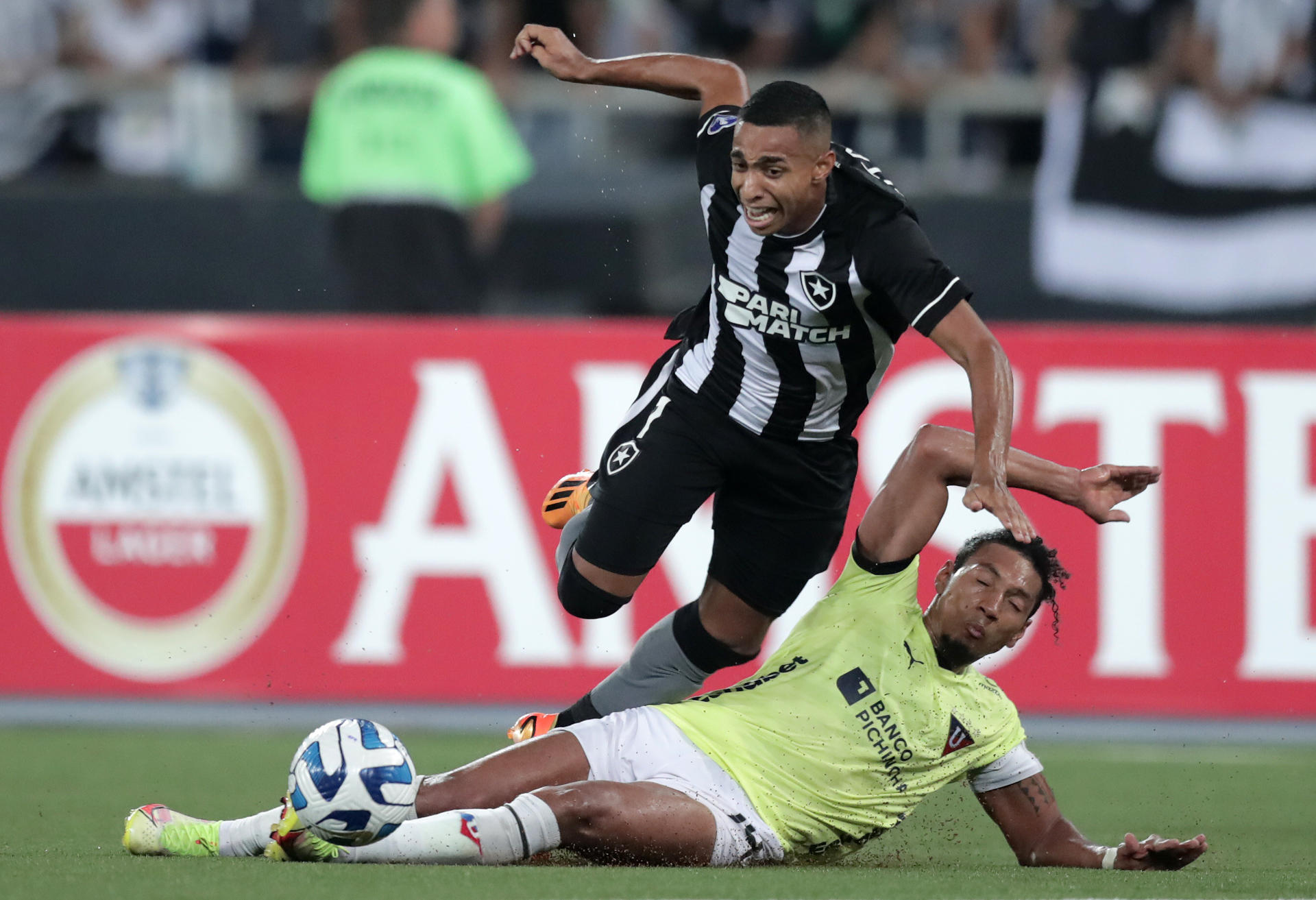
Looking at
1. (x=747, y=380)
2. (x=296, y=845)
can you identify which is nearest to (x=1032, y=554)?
(x=747, y=380)

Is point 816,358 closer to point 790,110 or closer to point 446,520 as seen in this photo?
point 790,110

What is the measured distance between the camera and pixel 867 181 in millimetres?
5457

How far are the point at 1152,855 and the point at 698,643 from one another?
157cm

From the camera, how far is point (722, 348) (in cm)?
593

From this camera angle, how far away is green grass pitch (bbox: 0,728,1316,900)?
15.2ft

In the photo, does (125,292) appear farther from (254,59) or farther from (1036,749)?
(1036,749)

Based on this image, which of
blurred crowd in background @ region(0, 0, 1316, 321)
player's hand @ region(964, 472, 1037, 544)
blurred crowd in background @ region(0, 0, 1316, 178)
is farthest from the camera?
blurred crowd in background @ region(0, 0, 1316, 178)

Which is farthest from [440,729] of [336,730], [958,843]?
[336,730]

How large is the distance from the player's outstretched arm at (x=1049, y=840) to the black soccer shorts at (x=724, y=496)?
104 cm

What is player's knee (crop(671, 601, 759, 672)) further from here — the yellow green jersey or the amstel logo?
the amstel logo

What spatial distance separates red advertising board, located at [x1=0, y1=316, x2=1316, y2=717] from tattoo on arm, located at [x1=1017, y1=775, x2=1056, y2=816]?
325cm

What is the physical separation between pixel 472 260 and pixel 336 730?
16.3 ft

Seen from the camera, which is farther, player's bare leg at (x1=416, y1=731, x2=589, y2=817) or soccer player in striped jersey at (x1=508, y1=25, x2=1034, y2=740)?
soccer player in striped jersey at (x1=508, y1=25, x2=1034, y2=740)

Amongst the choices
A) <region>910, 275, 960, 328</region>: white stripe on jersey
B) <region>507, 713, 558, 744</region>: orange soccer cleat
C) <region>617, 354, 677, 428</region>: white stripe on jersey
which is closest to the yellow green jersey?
<region>910, 275, 960, 328</region>: white stripe on jersey
